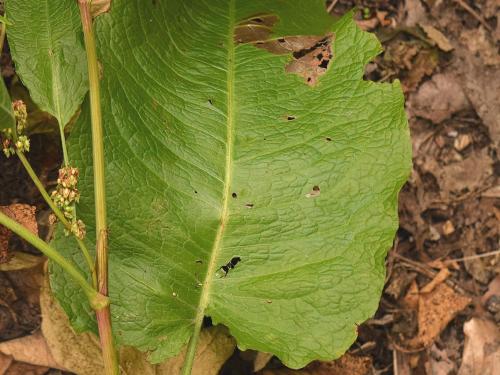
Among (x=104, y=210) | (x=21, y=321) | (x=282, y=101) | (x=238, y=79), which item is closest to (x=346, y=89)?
(x=282, y=101)

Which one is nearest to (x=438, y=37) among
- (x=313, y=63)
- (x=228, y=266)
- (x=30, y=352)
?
(x=313, y=63)

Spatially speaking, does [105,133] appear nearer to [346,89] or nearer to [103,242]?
[103,242]

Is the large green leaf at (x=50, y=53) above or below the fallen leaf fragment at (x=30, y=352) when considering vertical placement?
above

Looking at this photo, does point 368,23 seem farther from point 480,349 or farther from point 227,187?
point 480,349

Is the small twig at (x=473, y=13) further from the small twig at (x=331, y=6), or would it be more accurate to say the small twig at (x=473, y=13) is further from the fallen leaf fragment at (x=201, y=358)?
the fallen leaf fragment at (x=201, y=358)

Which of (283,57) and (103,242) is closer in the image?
(103,242)

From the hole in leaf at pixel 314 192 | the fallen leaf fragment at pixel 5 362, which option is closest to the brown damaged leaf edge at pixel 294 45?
the hole in leaf at pixel 314 192

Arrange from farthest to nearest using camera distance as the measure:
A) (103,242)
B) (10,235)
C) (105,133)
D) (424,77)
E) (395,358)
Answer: (424,77), (395,358), (10,235), (105,133), (103,242)

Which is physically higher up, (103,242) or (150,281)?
(103,242)
